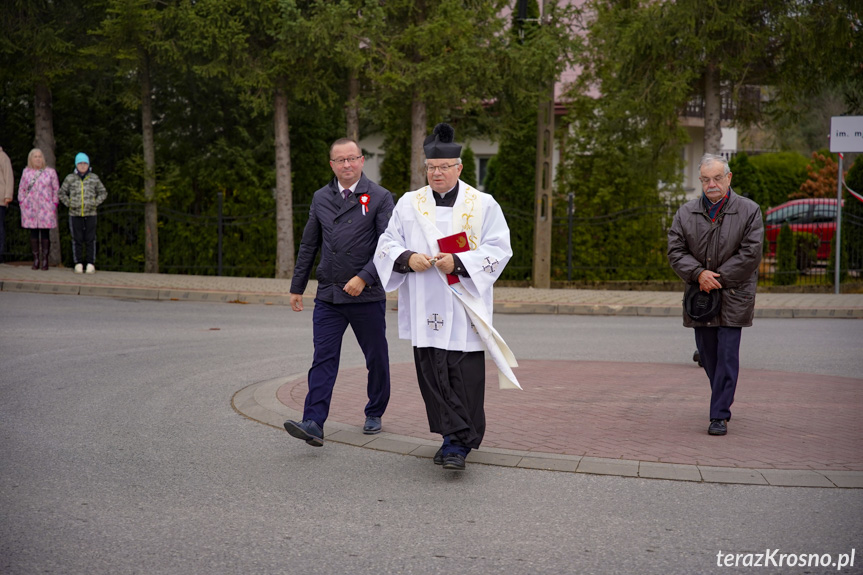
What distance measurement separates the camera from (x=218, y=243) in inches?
774

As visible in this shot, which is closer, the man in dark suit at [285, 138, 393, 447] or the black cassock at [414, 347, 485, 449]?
the black cassock at [414, 347, 485, 449]

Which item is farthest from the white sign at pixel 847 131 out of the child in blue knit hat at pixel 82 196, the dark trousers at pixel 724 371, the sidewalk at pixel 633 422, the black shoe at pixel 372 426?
the black shoe at pixel 372 426

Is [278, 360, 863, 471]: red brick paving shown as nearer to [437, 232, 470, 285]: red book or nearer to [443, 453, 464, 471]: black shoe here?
[443, 453, 464, 471]: black shoe

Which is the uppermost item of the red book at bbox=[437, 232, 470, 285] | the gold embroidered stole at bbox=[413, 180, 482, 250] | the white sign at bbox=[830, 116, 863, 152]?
the white sign at bbox=[830, 116, 863, 152]

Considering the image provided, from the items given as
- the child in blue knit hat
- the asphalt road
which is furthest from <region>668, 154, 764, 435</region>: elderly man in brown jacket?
the child in blue knit hat

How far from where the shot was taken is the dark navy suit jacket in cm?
638

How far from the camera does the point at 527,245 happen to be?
64.2 feet

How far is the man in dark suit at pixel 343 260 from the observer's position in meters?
6.35

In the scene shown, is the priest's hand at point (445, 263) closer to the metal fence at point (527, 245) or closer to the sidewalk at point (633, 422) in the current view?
the sidewalk at point (633, 422)

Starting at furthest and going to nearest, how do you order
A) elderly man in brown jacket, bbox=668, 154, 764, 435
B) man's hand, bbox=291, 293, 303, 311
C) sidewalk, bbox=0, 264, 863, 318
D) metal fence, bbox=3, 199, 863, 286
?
1. metal fence, bbox=3, 199, 863, 286
2. sidewalk, bbox=0, 264, 863, 318
3. elderly man in brown jacket, bbox=668, 154, 764, 435
4. man's hand, bbox=291, 293, 303, 311

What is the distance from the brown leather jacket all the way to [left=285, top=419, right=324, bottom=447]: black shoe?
2484 mm

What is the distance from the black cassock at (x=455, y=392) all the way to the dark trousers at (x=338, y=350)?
2.33 ft

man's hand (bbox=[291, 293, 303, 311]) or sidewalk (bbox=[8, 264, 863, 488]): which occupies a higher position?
man's hand (bbox=[291, 293, 303, 311])

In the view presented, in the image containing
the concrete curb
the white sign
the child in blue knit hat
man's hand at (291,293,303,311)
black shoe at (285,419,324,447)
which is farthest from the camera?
the child in blue knit hat
